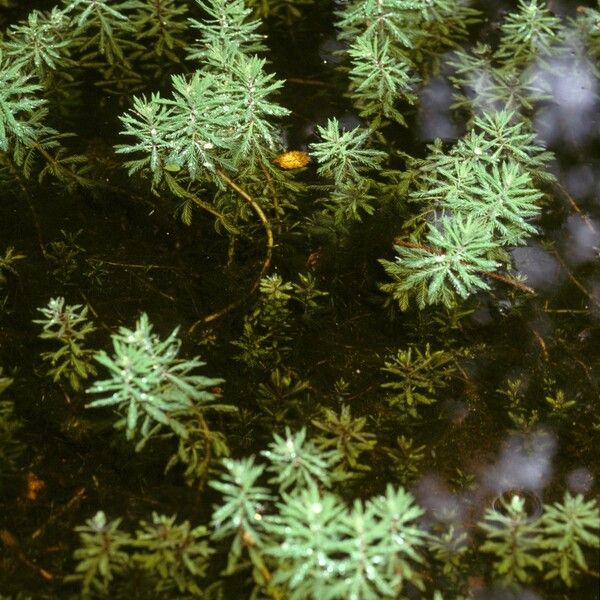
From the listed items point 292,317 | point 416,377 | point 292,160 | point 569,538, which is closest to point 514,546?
point 569,538

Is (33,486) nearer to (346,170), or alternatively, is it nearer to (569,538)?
(346,170)

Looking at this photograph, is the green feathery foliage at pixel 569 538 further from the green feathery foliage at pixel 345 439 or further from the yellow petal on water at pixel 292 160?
the yellow petal on water at pixel 292 160

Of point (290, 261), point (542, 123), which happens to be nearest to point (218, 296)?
point (290, 261)

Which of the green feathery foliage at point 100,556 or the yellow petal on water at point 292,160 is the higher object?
the yellow petal on water at point 292,160

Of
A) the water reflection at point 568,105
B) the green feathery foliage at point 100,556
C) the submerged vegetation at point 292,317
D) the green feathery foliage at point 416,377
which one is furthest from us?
the water reflection at point 568,105

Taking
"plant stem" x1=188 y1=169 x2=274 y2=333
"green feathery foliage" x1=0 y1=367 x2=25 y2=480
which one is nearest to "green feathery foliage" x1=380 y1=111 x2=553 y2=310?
"plant stem" x1=188 y1=169 x2=274 y2=333

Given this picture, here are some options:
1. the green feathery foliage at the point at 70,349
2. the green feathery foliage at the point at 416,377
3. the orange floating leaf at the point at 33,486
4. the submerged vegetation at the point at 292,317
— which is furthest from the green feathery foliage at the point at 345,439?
the orange floating leaf at the point at 33,486
